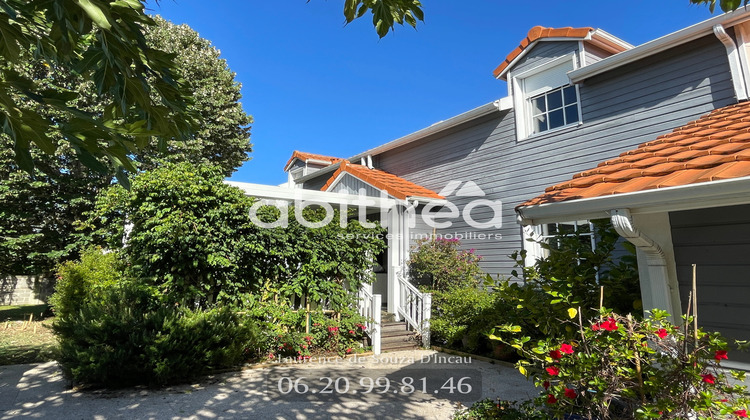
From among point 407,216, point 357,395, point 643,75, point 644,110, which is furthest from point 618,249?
point 357,395

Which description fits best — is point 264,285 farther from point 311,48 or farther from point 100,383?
point 311,48

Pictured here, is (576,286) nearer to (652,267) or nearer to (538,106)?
(652,267)

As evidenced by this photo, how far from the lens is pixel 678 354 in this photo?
7.85 feet

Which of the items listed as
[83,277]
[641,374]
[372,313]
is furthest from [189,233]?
[641,374]

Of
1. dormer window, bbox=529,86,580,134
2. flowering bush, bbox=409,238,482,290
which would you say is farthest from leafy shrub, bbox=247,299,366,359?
dormer window, bbox=529,86,580,134

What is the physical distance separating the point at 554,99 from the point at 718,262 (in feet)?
19.7

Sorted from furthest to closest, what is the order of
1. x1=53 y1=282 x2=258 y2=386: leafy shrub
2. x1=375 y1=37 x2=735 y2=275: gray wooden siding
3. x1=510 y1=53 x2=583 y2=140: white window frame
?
x1=510 y1=53 x2=583 y2=140: white window frame < x1=375 y1=37 x2=735 y2=275: gray wooden siding < x1=53 y1=282 x2=258 y2=386: leafy shrub

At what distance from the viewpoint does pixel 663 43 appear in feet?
21.0

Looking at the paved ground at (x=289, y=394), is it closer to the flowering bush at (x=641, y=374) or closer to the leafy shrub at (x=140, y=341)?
the leafy shrub at (x=140, y=341)

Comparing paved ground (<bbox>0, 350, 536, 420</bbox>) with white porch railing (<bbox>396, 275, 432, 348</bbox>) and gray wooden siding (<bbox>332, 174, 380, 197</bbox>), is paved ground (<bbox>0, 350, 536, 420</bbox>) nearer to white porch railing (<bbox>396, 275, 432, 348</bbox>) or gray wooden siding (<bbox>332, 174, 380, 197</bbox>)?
white porch railing (<bbox>396, 275, 432, 348</bbox>)

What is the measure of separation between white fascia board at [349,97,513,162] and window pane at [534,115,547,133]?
2.15ft

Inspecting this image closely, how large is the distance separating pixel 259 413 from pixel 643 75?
808 cm

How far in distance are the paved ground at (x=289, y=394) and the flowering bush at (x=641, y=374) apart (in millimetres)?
1878

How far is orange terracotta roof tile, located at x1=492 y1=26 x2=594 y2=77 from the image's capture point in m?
7.68
